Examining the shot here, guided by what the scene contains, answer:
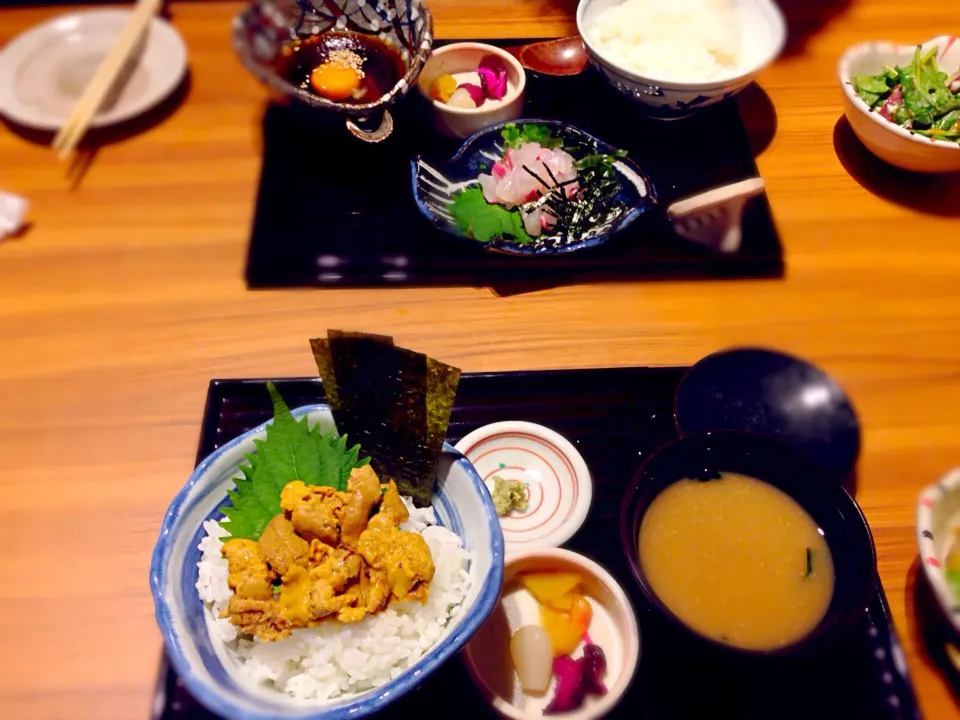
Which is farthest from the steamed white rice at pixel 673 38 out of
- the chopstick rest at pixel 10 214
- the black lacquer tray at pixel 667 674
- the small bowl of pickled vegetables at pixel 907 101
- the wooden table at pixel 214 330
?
the chopstick rest at pixel 10 214

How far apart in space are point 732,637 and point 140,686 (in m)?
1.12

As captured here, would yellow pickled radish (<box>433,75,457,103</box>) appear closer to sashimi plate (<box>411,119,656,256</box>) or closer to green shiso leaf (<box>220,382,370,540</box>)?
sashimi plate (<box>411,119,656,256</box>)

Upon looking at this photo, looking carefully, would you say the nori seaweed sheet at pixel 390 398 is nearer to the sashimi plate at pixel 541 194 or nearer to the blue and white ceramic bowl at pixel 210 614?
the blue and white ceramic bowl at pixel 210 614

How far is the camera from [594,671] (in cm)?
123

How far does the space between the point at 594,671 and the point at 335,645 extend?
470mm

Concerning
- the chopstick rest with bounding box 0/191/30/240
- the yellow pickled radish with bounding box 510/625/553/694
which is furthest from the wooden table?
the yellow pickled radish with bounding box 510/625/553/694

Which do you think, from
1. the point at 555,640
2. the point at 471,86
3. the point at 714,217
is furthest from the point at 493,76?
the point at 555,640

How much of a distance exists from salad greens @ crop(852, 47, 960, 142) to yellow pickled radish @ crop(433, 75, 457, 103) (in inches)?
47.9

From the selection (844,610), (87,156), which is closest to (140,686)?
(844,610)

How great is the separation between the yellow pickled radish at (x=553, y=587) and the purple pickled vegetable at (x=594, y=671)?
0.10m

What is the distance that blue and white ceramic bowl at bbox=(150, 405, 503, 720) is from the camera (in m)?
0.98

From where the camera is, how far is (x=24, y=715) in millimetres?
1285

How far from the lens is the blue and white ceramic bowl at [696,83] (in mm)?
1919

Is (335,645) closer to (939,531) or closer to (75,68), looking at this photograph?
(939,531)
